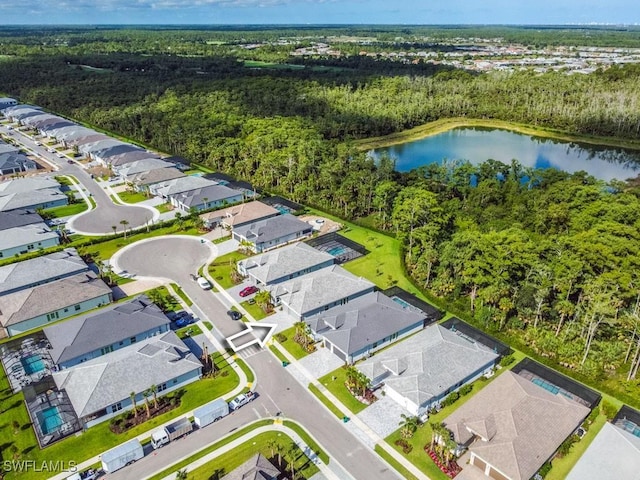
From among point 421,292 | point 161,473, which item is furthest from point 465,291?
point 161,473

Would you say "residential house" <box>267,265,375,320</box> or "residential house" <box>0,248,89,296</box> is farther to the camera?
"residential house" <box>0,248,89,296</box>

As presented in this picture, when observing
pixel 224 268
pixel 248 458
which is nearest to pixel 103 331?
pixel 224 268

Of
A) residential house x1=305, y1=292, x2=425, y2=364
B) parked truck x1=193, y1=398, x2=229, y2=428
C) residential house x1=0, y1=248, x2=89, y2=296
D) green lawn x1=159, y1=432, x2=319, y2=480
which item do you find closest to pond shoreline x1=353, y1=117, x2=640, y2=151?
residential house x1=305, y1=292, x2=425, y2=364

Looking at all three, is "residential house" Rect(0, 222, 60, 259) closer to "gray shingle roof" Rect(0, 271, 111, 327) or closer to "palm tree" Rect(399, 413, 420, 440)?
"gray shingle roof" Rect(0, 271, 111, 327)

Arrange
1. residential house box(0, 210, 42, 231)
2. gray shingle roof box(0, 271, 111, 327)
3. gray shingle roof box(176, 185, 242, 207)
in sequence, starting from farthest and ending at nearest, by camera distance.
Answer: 1. gray shingle roof box(176, 185, 242, 207)
2. residential house box(0, 210, 42, 231)
3. gray shingle roof box(0, 271, 111, 327)

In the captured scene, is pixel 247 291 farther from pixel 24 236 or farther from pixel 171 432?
pixel 24 236

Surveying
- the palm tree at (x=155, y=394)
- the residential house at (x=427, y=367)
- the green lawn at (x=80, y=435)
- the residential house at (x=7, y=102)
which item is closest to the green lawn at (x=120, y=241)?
the green lawn at (x=80, y=435)

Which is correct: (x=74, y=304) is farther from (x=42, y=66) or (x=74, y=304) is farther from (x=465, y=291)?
(x=42, y=66)

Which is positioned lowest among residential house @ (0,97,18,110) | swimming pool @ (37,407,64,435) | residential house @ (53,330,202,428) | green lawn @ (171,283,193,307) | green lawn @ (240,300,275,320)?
swimming pool @ (37,407,64,435)
